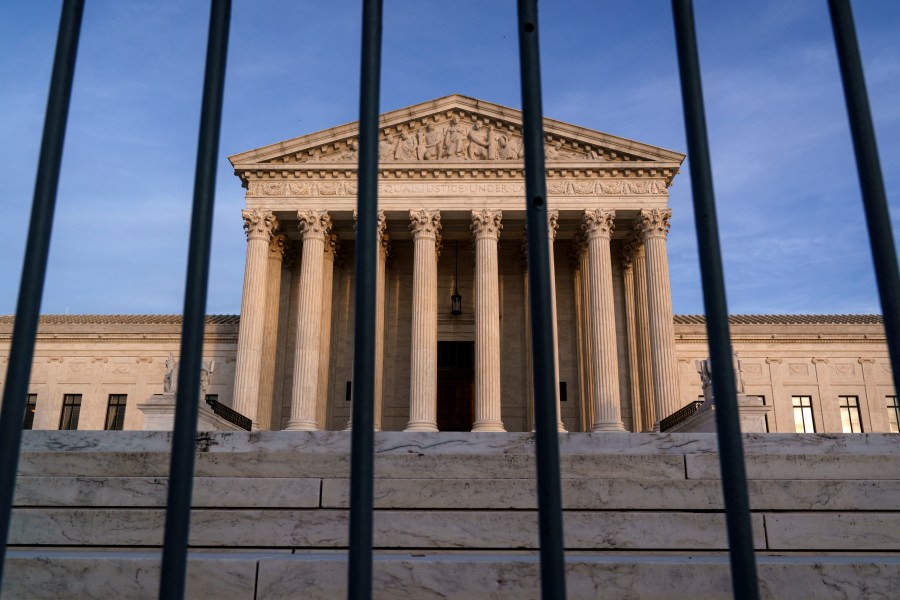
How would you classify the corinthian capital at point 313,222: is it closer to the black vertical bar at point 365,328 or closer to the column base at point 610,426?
the column base at point 610,426

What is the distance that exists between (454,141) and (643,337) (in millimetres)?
13037

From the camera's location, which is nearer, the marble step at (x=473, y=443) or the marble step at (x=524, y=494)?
the marble step at (x=524, y=494)

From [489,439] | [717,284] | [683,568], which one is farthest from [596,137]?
[717,284]

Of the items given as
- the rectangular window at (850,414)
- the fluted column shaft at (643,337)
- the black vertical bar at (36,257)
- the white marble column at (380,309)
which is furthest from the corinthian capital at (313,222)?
the black vertical bar at (36,257)

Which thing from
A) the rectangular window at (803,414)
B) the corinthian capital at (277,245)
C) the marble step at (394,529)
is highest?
the corinthian capital at (277,245)

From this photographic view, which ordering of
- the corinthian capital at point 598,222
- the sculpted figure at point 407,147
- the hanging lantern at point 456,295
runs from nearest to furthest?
the corinthian capital at point 598,222, the sculpted figure at point 407,147, the hanging lantern at point 456,295

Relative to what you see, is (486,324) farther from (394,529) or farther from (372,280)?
(372,280)

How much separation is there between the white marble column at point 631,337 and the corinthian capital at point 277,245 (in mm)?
17180

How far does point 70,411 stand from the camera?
140 feet

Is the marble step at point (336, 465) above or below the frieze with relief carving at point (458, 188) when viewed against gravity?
below

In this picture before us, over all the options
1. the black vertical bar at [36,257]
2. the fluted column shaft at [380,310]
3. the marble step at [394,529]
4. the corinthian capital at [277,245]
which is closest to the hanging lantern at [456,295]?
the fluted column shaft at [380,310]

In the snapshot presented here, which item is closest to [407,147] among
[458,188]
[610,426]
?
[458,188]

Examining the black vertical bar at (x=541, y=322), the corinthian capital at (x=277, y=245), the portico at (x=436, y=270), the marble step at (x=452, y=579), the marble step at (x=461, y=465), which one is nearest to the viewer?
the black vertical bar at (x=541, y=322)

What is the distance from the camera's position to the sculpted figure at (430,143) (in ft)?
121
